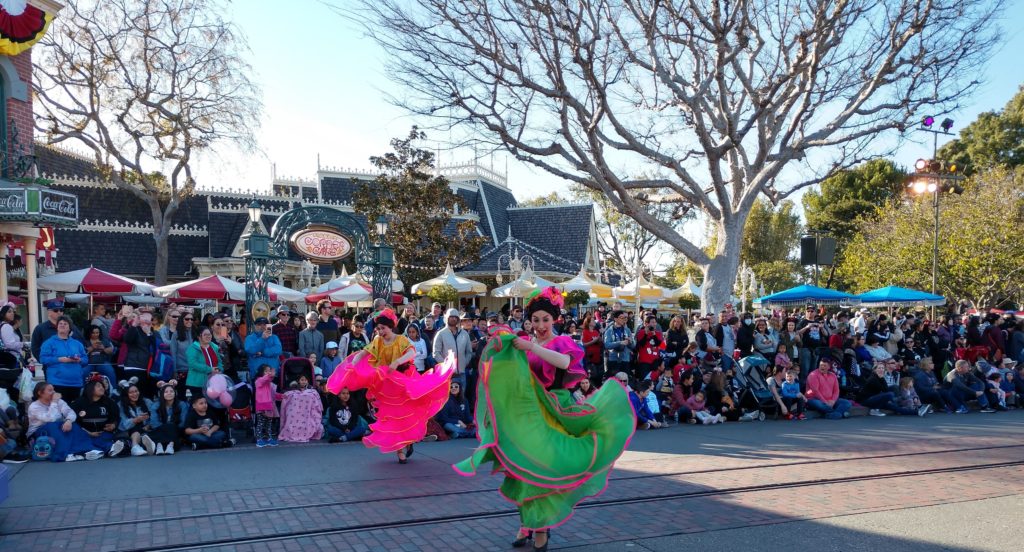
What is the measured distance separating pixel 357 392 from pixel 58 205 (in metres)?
8.76

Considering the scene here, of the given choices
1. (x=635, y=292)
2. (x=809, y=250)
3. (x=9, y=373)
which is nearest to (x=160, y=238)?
(x=635, y=292)

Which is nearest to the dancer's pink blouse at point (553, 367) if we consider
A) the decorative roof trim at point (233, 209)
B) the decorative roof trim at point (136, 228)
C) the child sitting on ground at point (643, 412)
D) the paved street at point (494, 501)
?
the paved street at point (494, 501)

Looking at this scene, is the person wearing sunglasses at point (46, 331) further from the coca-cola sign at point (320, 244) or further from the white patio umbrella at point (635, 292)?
the white patio umbrella at point (635, 292)

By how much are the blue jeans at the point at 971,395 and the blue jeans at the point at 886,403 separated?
1316 millimetres

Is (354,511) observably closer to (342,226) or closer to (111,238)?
(342,226)

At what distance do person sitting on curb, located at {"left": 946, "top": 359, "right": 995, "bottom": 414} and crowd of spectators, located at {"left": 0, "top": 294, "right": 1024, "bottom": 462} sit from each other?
0.09 feet

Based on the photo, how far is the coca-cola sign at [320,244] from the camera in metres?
14.1

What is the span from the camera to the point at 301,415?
9820mm

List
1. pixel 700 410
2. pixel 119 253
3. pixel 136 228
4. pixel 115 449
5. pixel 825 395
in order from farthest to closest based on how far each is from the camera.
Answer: pixel 136 228 → pixel 119 253 → pixel 825 395 → pixel 700 410 → pixel 115 449

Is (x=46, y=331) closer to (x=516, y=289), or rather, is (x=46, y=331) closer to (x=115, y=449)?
(x=115, y=449)

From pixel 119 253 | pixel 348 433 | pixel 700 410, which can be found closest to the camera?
pixel 348 433

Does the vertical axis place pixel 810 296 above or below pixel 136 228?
below

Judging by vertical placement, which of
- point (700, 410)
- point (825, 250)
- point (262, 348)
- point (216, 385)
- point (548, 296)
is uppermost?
point (825, 250)

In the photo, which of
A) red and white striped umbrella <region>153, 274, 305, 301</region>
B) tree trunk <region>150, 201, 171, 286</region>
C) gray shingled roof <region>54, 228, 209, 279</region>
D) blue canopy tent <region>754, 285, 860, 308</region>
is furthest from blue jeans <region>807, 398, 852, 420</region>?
gray shingled roof <region>54, 228, 209, 279</region>
